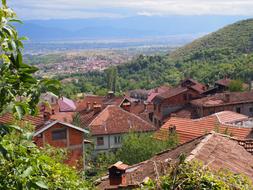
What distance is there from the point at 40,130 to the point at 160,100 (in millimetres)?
23244

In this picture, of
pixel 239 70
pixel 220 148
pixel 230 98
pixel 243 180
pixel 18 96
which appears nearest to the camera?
pixel 18 96

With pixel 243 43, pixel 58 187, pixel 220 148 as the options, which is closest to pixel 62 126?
pixel 220 148

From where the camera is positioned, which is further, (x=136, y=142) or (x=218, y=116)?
(x=218, y=116)

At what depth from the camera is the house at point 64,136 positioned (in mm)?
24578

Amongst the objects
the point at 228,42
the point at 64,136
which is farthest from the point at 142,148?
the point at 228,42

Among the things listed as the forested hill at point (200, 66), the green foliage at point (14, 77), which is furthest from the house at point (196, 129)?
the forested hill at point (200, 66)

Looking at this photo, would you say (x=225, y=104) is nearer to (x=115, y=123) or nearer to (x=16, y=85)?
(x=115, y=123)

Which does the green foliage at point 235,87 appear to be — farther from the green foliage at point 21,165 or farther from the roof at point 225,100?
the green foliage at point 21,165

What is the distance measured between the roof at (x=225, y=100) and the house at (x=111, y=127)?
32.1ft

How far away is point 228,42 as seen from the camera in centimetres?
11981

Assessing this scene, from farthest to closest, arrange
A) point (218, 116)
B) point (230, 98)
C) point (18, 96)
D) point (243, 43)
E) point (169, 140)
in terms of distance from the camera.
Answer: point (243, 43), point (230, 98), point (218, 116), point (169, 140), point (18, 96)

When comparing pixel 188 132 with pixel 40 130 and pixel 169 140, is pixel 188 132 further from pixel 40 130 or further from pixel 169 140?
pixel 40 130

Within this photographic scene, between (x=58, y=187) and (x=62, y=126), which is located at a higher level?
(x=58, y=187)

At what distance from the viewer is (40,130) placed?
79.6 ft
